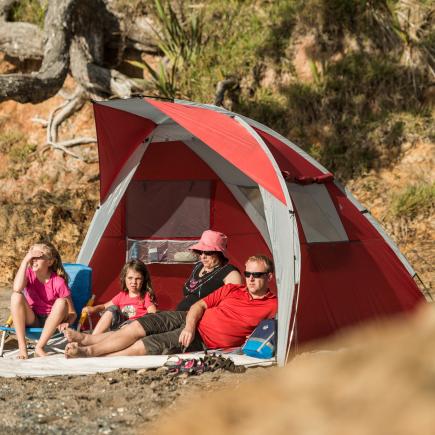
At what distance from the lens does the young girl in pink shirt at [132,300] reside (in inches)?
231

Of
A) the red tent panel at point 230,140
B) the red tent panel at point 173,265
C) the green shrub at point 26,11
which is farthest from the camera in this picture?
the green shrub at point 26,11

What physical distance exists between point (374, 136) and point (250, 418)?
10.2m

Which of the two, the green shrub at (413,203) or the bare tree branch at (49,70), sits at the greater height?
the bare tree branch at (49,70)

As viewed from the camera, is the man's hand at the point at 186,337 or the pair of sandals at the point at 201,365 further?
the man's hand at the point at 186,337

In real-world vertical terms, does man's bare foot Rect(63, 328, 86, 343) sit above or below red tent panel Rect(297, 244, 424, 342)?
below

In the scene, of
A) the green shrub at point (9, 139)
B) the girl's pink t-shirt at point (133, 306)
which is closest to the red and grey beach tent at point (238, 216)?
the girl's pink t-shirt at point (133, 306)

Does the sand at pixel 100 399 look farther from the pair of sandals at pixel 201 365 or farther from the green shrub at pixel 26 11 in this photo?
the green shrub at pixel 26 11

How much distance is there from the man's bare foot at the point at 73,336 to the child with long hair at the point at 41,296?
0.44ft

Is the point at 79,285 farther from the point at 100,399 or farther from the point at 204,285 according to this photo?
the point at 100,399

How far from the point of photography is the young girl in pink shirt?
587cm

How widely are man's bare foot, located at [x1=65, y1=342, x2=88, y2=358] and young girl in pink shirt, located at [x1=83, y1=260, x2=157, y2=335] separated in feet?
1.84

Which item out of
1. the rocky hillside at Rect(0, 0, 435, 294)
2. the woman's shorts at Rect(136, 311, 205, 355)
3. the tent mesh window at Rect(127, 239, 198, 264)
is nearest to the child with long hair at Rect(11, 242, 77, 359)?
the woman's shorts at Rect(136, 311, 205, 355)

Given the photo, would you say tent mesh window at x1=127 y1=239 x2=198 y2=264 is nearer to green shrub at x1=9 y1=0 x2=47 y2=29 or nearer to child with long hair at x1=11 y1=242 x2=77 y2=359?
child with long hair at x1=11 y1=242 x2=77 y2=359

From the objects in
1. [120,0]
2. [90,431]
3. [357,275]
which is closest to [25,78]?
[120,0]
